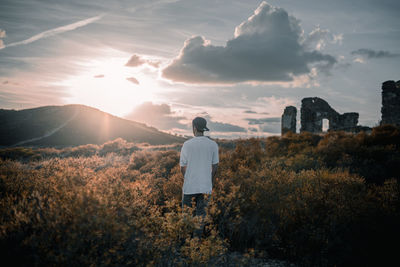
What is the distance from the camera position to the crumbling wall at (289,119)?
83.2 feet

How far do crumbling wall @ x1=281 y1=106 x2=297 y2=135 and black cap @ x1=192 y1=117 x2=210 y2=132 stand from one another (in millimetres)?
22970

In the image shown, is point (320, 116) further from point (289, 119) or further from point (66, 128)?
point (66, 128)

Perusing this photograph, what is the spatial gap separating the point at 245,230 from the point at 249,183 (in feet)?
4.24

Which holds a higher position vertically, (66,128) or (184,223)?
(66,128)

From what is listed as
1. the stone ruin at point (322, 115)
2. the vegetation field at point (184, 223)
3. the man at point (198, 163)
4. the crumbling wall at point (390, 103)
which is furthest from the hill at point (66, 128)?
the man at point (198, 163)

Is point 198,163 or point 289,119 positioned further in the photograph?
point 289,119

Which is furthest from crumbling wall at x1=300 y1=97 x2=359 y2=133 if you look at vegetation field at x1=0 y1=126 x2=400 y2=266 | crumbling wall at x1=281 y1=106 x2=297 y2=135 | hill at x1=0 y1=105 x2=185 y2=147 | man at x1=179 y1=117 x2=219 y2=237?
hill at x1=0 y1=105 x2=185 y2=147

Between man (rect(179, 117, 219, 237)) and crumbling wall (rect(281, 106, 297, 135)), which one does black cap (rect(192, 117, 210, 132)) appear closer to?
man (rect(179, 117, 219, 237))

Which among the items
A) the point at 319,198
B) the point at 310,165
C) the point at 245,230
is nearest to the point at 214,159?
the point at 245,230

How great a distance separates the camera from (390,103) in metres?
22.5

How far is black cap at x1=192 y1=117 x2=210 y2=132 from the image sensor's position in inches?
159

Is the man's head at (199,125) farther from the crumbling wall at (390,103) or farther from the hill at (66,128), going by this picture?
the hill at (66,128)

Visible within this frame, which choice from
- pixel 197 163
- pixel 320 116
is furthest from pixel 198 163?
pixel 320 116

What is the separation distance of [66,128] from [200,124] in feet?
267
